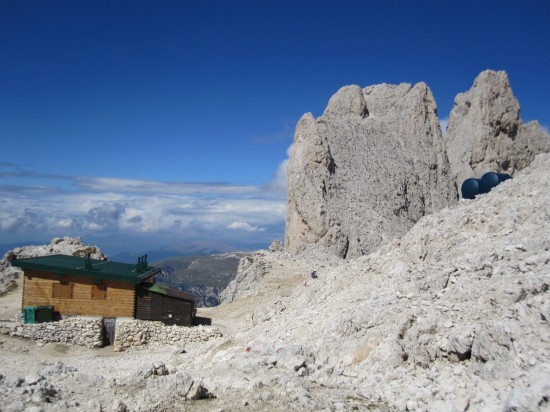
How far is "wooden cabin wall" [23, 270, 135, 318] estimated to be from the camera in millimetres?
30828

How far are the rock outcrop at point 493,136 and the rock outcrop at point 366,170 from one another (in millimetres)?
7402

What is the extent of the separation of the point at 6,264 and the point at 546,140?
89.4m

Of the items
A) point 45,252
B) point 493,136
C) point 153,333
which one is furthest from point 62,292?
point 493,136

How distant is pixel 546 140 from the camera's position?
287ft

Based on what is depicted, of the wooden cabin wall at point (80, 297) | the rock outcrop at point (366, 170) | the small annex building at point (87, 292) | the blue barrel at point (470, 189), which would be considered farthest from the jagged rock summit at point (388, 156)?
the wooden cabin wall at point (80, 297)

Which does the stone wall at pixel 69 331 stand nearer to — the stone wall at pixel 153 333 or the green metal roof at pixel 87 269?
the stone wall at pixel 153 333

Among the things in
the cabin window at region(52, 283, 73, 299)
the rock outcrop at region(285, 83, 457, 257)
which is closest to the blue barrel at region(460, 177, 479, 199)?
the rock outcrop at region(285, 83, 457, 257)

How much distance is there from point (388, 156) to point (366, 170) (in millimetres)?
6712

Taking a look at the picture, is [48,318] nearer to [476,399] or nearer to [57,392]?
[57,392]

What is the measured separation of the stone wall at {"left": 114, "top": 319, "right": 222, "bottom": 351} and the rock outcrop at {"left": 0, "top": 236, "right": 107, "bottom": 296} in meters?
18.0

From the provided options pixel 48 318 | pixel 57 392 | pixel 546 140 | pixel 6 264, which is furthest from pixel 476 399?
pixel 546 140

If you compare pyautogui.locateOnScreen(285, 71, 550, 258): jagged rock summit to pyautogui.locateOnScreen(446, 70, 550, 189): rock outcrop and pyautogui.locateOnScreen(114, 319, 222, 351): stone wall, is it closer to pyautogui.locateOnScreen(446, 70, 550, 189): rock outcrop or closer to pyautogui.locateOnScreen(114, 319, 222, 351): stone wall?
pyautogui.locateOnScreen(446, 70, 550, 189): rock outcrop

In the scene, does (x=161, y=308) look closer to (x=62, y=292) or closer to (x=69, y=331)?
(x=69, y=331)

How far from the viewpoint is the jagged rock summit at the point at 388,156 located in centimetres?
6259
